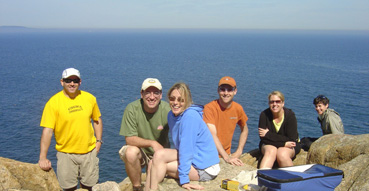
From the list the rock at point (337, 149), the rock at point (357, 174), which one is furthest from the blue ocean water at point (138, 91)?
the rock at point (357, 174)

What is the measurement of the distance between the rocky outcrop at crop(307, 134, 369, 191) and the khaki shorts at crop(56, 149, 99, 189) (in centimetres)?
521

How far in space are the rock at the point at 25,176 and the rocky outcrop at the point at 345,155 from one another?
5.99 m

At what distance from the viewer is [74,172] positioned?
732 cm

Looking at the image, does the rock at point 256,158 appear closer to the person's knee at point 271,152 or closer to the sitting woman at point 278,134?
the sitting woman at point 278,134

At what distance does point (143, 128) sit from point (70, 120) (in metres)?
1.57

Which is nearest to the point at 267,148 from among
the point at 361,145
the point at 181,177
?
the point at 361,145

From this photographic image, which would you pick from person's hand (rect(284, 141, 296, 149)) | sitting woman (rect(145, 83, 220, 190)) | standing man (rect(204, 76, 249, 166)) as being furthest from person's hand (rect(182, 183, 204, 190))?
person's hand (rect(284, 141, 296, 149))

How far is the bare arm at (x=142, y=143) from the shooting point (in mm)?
6863

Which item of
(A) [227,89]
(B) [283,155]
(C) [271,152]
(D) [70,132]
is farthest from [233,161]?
(D) [70,132]

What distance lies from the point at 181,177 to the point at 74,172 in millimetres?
2822

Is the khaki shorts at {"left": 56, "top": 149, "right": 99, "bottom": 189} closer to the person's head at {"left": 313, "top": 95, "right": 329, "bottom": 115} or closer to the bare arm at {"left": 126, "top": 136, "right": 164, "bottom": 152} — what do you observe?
the bare arm at {"left": 126, "top": 136, "right": 164, "bottom": 152}

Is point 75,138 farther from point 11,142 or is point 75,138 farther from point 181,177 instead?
point 11,142

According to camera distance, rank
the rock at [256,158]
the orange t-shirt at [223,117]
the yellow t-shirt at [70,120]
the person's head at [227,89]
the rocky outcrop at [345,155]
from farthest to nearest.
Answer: the rock at [256,158] → the orange t-shirt at [223,117] → the person's head at [227,89] → the yellow t-shirt at [70,120] → the rocky outcrop at [345,155]

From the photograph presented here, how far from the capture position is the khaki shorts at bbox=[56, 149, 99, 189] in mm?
7223
